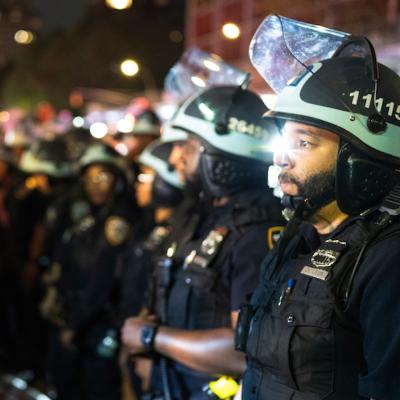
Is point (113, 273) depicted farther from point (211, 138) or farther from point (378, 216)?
point (378, 216)


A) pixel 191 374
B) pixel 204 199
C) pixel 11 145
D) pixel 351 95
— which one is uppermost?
pixel 351 95

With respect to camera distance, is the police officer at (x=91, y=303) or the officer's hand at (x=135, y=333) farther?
the police officer at (x=91, y=303)

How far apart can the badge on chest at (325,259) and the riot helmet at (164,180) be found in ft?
8.93

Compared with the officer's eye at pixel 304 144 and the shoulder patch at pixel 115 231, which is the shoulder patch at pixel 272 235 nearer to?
the officer's eye at pixel 304 144

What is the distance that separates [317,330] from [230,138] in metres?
1.60

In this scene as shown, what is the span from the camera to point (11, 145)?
11.0 m

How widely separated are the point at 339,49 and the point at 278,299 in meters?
1.09

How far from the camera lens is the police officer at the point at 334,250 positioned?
223 centimetres

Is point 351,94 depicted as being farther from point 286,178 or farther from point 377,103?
point 286,178

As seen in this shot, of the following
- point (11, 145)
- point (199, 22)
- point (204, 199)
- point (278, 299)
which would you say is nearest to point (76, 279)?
point (204, 199)

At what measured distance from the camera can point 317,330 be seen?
233 centimetres

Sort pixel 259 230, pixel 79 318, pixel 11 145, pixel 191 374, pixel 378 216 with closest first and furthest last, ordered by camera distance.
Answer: pixel 378 216
pixel 259 230
pixel 191 374
pixel 79 318
pixel 11 145

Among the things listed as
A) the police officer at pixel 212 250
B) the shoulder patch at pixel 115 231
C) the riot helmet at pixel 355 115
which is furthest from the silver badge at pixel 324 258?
the shoulder patch at pixel 115 231

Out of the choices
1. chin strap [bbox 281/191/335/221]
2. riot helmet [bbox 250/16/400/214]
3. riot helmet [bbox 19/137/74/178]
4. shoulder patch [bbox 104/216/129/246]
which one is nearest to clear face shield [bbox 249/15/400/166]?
riot helmet [bbox 250/16/400/214]
